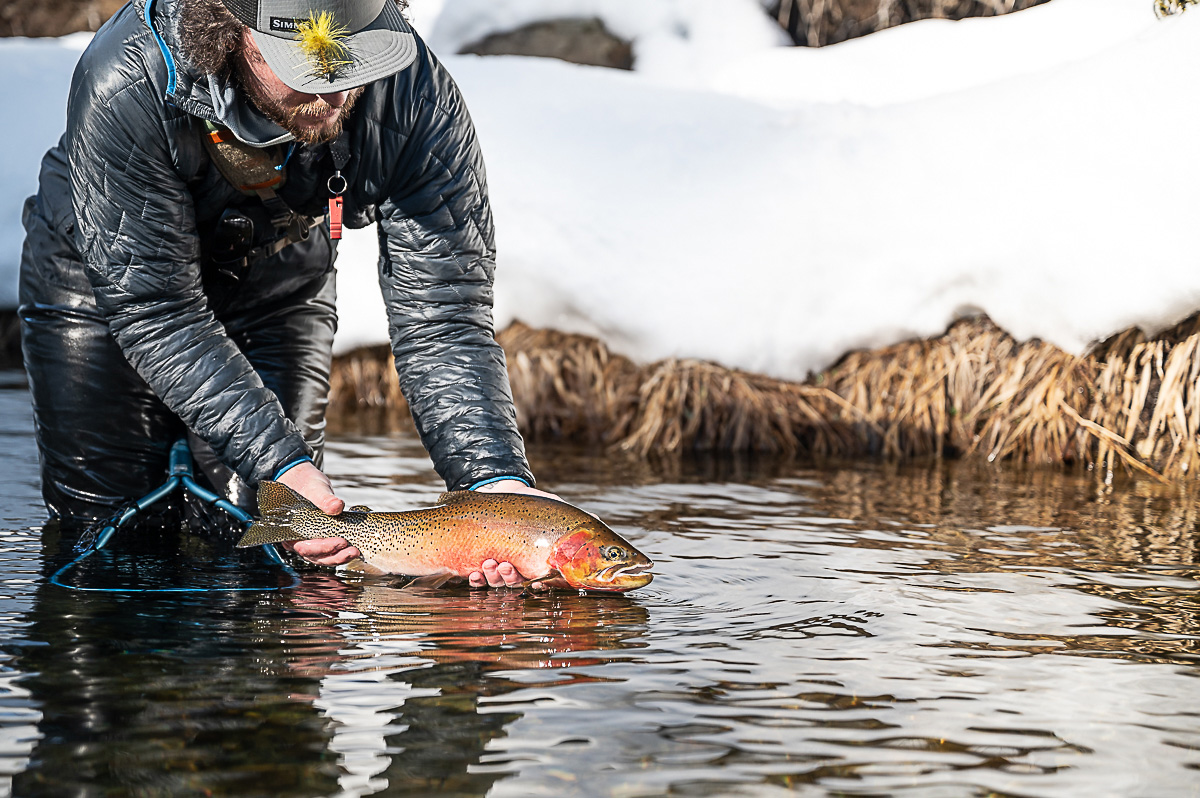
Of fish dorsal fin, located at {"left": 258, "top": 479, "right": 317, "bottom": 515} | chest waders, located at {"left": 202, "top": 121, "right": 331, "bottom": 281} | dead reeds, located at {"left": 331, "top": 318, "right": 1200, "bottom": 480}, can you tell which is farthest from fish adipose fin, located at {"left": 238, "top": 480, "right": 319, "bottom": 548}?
dead reeds, located at {"left": 331, "top": 318, "right": 1200, "bottom": 480}

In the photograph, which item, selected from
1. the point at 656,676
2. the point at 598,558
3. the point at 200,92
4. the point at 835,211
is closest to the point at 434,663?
the point at 656,676

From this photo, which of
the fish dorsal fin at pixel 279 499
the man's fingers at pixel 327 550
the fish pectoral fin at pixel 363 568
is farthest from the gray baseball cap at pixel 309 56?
the fish pectoral fin at pixel 363 568

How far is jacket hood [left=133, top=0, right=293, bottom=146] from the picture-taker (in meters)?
3.16

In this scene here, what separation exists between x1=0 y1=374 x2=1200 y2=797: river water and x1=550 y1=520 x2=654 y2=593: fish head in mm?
105

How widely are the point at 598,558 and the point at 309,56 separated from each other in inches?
56.0

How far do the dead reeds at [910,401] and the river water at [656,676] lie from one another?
1591mm

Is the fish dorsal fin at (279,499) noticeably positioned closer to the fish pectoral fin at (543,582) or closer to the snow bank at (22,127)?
the fish pectoral fin at (543,582)

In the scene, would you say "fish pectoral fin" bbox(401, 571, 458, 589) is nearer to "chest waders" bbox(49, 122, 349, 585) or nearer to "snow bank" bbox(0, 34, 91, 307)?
"chest waders" bbox(49, 122, 349, 585)

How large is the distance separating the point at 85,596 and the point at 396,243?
4.26 ft

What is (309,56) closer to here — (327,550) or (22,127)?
(327,550)

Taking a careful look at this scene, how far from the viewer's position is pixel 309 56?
120 inches

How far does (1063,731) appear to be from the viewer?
254 centimetres

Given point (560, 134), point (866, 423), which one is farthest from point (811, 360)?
point (560, 134)

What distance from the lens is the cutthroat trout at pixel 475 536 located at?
3355 millimetres
